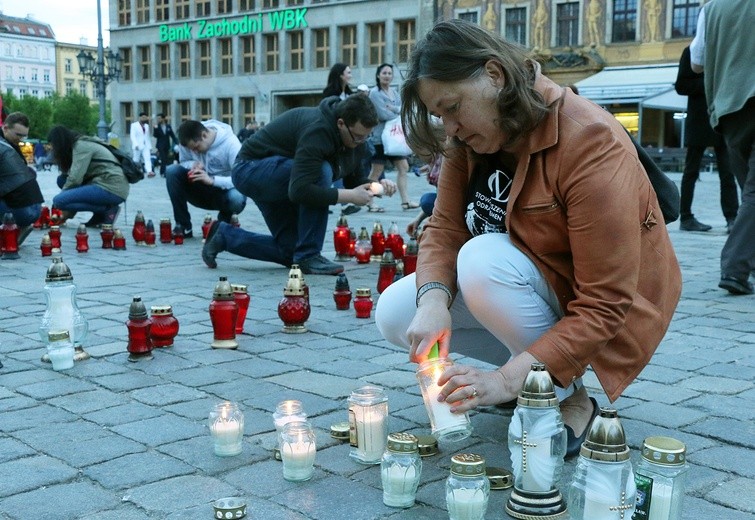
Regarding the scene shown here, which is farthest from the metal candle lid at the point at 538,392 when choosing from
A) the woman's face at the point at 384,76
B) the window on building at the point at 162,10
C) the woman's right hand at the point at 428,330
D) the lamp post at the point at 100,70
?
the window on building at the point at 162,10

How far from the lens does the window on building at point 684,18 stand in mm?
33438

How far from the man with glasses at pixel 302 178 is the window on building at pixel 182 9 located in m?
46.3

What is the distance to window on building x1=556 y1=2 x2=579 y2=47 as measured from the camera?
119 ft

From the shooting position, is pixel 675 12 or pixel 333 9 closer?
pixel 675 12

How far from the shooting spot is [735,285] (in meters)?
5.99

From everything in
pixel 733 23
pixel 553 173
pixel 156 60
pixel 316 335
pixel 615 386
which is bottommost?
pixel 316 335

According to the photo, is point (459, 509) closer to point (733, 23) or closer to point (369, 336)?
point (369, 336)

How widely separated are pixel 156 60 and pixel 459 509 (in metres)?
53.4

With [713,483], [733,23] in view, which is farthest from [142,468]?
[733,23]

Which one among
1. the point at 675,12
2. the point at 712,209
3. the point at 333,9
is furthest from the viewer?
the point at 333,9

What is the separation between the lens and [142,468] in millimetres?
2891

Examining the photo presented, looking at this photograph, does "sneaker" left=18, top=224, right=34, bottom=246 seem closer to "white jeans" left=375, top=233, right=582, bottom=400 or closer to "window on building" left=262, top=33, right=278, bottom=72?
"white jeans" left=375, top=233, right=582, bottom=400

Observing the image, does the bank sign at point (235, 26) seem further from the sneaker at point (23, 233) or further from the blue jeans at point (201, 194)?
the sneaker at point (23, 233)

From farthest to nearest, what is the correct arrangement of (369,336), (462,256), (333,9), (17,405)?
1. (333,9)
2. (369,336)
3. (17,405)
4. (462,256)
